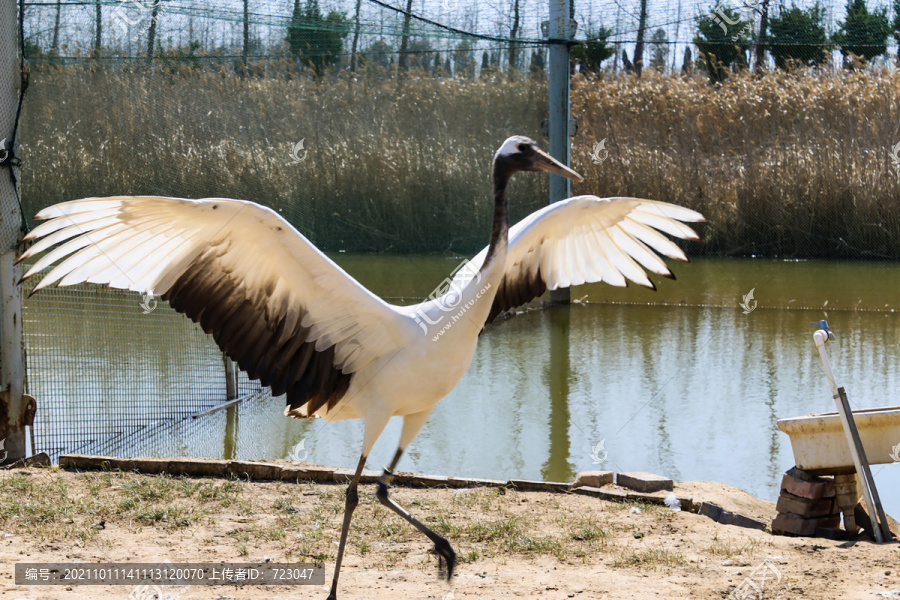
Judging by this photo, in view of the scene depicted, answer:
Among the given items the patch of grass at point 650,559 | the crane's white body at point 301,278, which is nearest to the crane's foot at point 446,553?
the crane's white body at point 301,278

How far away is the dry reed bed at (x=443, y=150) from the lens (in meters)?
11.1

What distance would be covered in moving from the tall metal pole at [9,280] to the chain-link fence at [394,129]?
2813 mm

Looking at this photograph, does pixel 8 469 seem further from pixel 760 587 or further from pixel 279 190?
pixel 279 190

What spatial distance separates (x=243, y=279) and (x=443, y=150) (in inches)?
343

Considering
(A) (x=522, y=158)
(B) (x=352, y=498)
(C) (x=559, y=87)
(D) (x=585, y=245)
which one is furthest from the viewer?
(C) (x=559, y=87)

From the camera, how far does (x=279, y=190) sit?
11789 millimetres

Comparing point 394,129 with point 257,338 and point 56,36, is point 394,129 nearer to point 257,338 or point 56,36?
point 56,36

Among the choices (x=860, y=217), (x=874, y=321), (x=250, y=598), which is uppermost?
(x=860, y=217)

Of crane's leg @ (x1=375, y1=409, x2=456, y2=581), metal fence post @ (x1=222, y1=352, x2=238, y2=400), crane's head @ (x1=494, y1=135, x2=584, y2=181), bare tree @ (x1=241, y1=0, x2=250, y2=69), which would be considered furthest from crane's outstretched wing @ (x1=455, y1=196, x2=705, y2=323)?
bare tree @ (x1=241, y1=0, x2=250, y2=69)

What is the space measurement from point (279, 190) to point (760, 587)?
9162 millimetres

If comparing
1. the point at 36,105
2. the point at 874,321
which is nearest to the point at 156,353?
the point at 36,105

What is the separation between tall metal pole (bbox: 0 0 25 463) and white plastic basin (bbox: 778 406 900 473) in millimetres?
4246

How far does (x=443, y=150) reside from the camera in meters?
12.3

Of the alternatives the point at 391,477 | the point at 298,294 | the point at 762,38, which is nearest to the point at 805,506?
the point at 391,477
